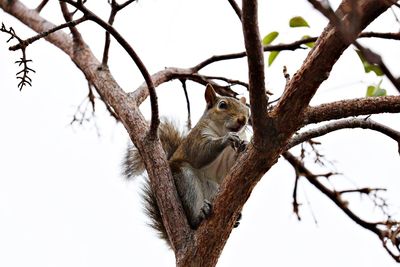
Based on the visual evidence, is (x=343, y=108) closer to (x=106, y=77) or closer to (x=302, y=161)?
(x=302, y=161)

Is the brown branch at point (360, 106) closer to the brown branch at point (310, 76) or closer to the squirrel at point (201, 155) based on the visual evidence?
the brown branch at point (310, 76)

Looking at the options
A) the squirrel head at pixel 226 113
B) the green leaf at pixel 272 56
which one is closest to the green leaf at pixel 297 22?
the green leaf at pixel 272 56

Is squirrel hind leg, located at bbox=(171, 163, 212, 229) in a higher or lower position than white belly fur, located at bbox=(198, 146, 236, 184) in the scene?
lower

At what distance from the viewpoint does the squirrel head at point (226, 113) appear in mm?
2510

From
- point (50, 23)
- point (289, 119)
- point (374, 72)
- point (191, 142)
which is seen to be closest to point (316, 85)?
point (289, 119)

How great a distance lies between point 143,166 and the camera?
2.37 m

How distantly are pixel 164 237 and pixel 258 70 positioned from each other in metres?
1.08

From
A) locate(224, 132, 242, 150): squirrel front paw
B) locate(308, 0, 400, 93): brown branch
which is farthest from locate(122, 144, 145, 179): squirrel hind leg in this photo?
locate(308, 0, 400, 93): brown branch

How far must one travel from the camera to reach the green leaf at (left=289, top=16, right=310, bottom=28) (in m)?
1.86

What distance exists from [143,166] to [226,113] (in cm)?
49

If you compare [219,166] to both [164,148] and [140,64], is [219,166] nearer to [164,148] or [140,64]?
[164,148]

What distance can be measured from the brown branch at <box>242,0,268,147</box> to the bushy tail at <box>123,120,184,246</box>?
2.61 ft

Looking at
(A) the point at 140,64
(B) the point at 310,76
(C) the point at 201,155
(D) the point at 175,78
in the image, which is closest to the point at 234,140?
(C) the point at 201,155

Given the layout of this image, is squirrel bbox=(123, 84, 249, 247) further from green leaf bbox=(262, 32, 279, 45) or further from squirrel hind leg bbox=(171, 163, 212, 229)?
green leaf bbox=(262, 32, 279, 45)
